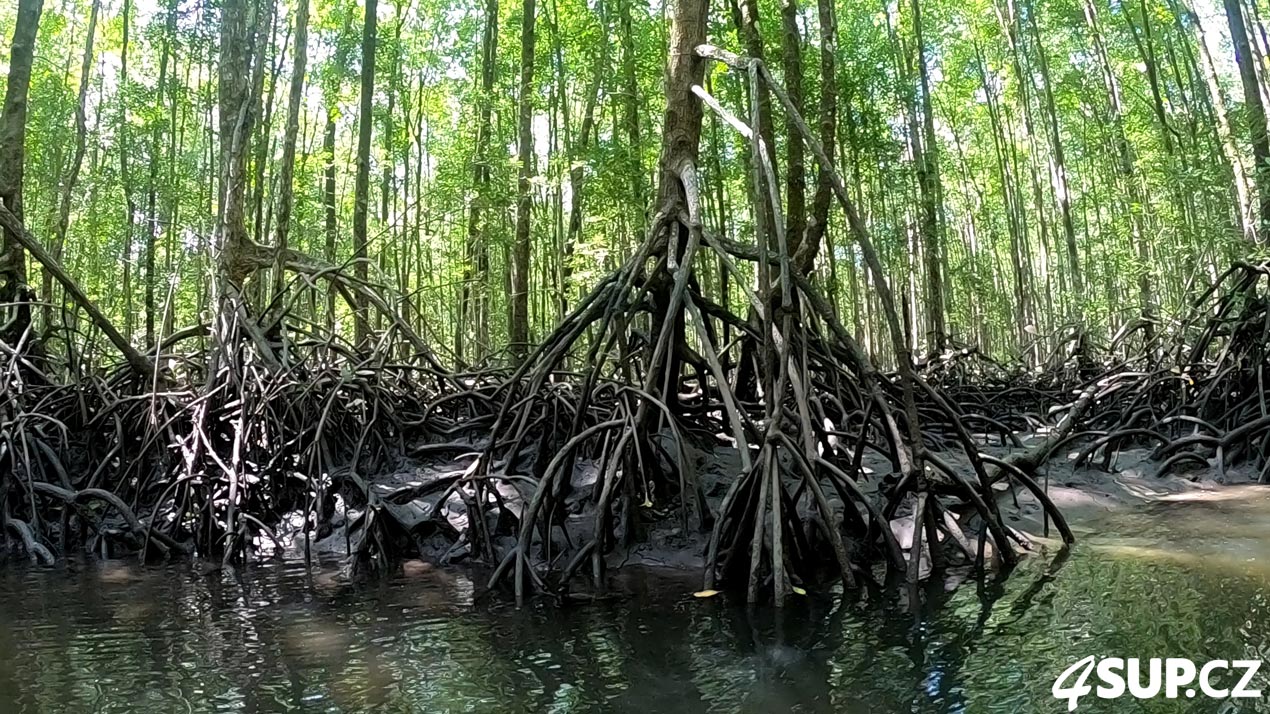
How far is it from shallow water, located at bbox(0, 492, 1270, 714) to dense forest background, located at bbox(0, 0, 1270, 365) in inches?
127

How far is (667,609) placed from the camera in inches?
136

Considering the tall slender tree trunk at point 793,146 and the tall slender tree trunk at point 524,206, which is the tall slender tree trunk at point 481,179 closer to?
the tall slender tree trunk at point 524,206

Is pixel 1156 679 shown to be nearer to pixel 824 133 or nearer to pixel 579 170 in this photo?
pixel 824 133

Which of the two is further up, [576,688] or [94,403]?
[94,403]

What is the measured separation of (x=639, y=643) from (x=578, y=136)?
13.1 metres

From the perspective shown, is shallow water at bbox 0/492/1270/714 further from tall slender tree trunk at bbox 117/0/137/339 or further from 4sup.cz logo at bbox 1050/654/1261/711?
tall slender tree trunk at bbox 117/0/137/339

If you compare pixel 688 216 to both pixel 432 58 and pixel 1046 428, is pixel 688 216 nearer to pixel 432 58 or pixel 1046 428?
pixel 1046 428

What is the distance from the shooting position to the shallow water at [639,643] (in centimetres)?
253

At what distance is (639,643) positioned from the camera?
3.03m

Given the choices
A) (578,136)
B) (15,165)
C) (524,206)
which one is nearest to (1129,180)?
(578,136)

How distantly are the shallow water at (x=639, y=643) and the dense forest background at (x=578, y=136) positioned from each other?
322cm

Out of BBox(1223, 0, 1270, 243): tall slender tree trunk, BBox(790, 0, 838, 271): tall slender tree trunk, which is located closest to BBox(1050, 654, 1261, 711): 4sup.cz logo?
BBox(790, 0, 838, 271): tall slender tree trunk

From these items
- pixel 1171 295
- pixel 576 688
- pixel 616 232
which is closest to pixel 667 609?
pixel 576 688

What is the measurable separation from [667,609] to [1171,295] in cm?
1725
